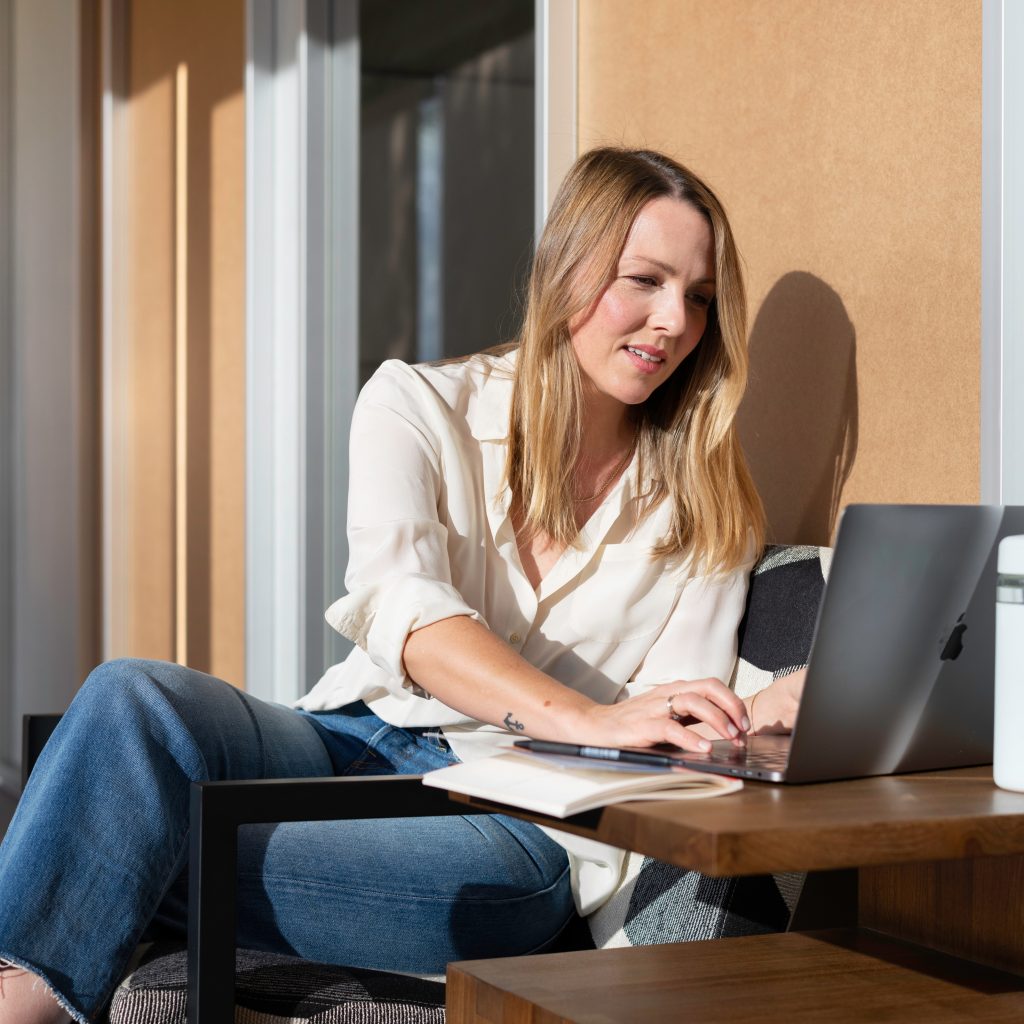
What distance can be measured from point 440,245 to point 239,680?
48.6 inches

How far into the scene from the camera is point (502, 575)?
1.80 m

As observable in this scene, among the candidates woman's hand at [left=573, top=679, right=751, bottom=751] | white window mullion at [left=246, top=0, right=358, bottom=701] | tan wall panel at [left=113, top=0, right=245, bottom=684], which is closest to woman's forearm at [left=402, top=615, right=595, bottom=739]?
woman's hand at [left=573, top=679, right=751, bottom=751]

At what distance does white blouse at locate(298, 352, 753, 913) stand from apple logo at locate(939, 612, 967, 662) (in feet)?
2.31

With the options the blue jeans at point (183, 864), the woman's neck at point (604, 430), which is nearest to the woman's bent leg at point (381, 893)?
the blue jeans at point (183, 864)

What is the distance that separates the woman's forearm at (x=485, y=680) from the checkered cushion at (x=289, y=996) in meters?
0.28

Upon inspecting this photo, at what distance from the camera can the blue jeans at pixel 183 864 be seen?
1.35 meters

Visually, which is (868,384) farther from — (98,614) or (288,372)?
(98,614)

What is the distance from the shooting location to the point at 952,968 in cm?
110

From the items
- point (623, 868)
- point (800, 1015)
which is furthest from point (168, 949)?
point (800, 1015)

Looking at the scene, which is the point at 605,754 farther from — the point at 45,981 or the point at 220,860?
the point at 45,981

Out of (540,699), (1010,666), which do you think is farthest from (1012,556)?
(540,699)

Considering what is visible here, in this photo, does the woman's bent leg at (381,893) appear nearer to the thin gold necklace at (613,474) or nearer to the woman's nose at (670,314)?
the thin gold necklace at (613,474)

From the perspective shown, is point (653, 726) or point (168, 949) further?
point (168, 949)

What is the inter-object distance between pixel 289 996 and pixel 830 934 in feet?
1.68
